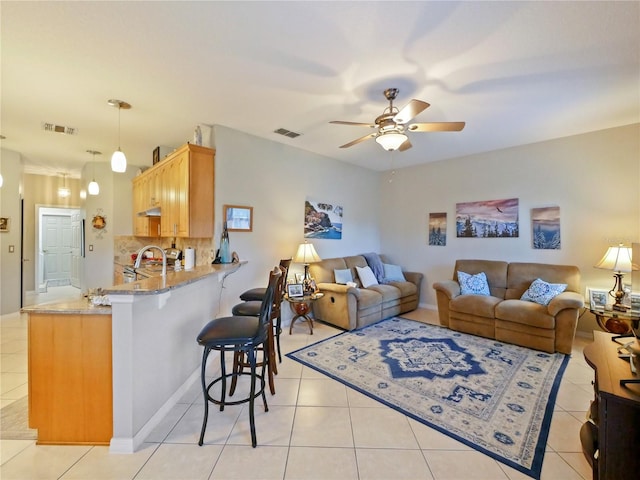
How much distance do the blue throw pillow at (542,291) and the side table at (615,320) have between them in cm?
44

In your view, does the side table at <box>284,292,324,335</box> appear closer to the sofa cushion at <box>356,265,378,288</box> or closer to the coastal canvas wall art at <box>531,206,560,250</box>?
the sofa cushion at <box>356,265,378,288</box>

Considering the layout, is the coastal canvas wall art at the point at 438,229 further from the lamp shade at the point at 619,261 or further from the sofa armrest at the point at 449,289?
the lamp shade at the point at 619,261

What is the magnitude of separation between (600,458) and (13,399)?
4.04 m

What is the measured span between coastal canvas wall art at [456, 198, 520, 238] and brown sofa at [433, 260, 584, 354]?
0.53 m

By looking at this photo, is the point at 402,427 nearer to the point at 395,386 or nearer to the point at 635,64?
the point at 395,386

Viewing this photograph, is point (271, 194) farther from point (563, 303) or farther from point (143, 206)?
point (563, 303)

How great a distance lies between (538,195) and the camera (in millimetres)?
4168

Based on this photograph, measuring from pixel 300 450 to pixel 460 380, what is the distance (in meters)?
1.70

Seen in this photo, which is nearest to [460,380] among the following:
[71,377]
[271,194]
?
[71,377]

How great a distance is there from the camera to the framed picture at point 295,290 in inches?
155

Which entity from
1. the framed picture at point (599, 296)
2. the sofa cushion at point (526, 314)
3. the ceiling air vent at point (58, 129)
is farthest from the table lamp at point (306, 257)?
the framed picture at point (599, 296)

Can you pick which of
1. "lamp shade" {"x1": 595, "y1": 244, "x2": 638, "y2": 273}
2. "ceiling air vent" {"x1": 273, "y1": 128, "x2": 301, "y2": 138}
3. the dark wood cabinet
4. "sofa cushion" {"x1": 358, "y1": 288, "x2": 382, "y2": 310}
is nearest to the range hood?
"ceiling air vent" {"x1": 273, "y1": 128, "x2": 301, "y2": 138}

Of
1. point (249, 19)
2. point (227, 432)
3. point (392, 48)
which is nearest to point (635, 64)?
point (392, 48)

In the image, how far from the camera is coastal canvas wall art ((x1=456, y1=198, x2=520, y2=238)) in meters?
4.41
